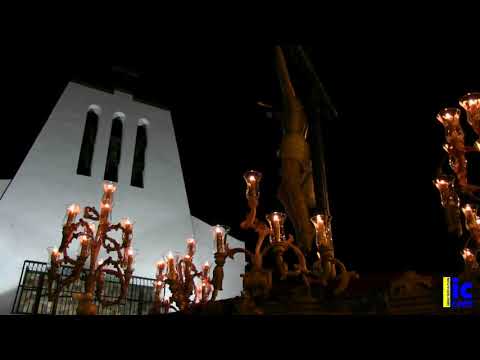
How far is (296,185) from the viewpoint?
17.8ft

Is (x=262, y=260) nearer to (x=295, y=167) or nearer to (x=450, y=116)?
(x=295, y=167)

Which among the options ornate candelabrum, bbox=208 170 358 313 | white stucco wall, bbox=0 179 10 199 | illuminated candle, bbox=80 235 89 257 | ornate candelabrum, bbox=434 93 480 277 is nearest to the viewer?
ornate candelabrum, bbox=434 93 480 277

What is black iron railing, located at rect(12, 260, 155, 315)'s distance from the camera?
9602 millimetres

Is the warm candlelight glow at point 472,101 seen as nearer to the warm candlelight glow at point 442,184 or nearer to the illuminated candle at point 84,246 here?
the warm candlelight glow at point 442,184

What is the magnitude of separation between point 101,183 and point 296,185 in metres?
8.40

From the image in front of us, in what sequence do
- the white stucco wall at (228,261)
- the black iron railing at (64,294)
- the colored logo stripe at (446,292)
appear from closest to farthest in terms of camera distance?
1. the colored logo stripe at (446,292)
2. the black iron railing at (64,294)
3. the white stucco wall at (228,261)

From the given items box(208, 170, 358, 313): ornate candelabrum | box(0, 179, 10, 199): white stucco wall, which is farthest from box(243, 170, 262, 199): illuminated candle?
box(0, 179, 10, 199): white stucco wall

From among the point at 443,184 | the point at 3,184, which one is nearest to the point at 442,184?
the point at 443,184

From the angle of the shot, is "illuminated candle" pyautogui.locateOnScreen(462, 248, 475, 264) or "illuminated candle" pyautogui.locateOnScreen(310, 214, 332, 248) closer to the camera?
"illuminated candle" pyautogui.locateOnScreen(310, 214, 332, 248)

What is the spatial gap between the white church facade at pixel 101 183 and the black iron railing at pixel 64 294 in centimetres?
29

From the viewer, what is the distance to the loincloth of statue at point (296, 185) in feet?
17.7

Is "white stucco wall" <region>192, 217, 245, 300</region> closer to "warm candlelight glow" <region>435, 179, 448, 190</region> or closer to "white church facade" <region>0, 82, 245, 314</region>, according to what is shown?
"white church facade" <region>0, 82, 245, 314</region>

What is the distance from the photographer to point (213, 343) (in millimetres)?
1366

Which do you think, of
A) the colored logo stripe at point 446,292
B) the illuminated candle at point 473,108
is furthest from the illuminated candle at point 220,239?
the colored logo stripe at point 446,292
